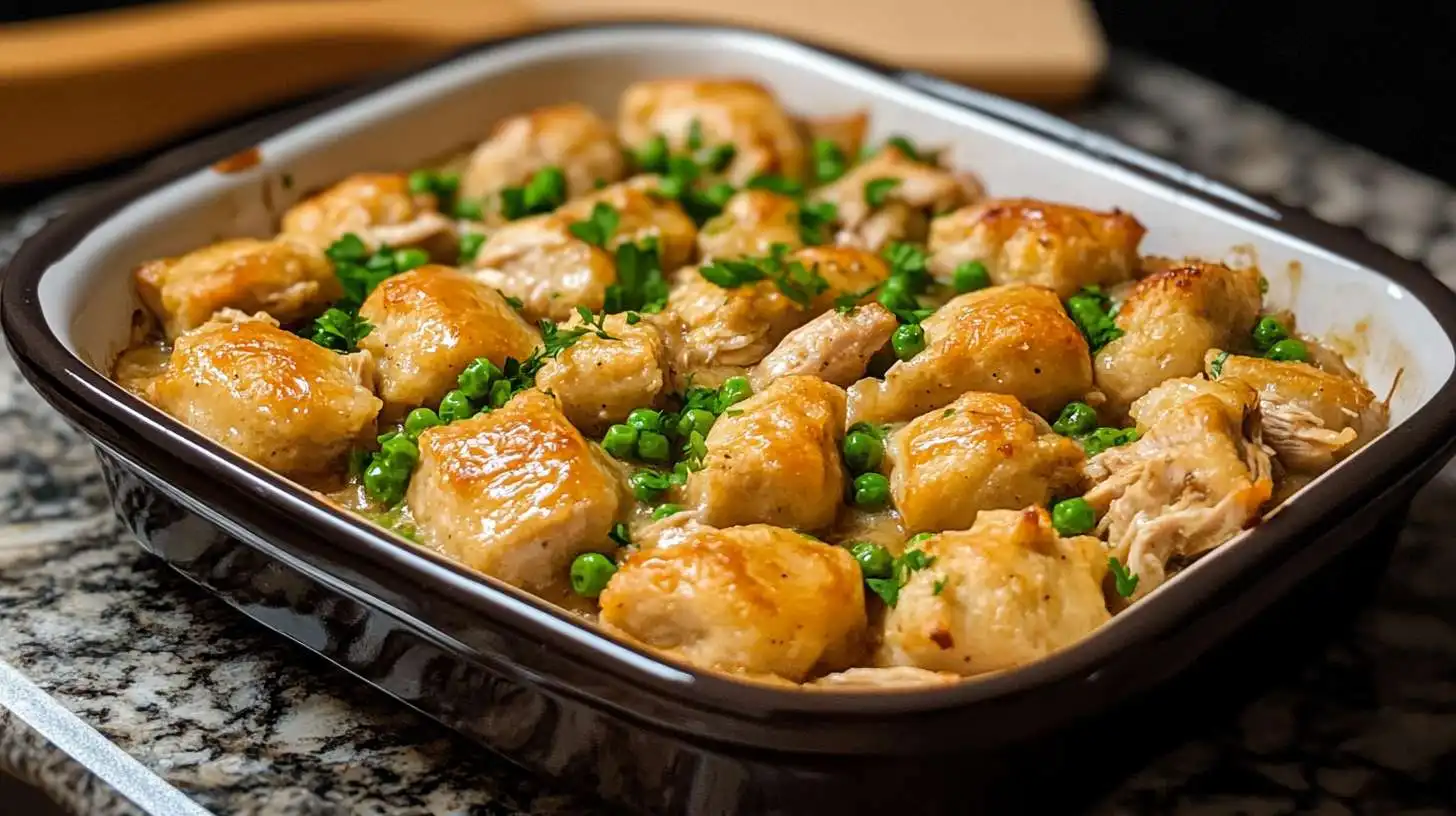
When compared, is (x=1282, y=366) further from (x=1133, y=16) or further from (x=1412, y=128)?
(x=1133, y=16)

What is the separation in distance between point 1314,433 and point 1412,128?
3.00 m

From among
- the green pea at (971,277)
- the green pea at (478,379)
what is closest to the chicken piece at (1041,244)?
the green pea at (971,277)

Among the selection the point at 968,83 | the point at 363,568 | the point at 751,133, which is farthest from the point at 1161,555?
the point at 968,83

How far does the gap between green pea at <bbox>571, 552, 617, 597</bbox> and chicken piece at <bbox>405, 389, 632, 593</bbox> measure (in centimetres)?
4

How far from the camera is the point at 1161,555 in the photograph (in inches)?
91.6

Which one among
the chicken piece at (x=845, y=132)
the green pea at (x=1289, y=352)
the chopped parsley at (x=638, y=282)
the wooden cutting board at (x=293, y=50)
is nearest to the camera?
the green pea at (x=1289, y=352)

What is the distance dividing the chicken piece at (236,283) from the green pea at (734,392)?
0.87m

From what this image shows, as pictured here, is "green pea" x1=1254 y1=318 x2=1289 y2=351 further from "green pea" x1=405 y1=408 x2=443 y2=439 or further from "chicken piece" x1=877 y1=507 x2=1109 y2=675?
"green pea" x1=405 y1=408 x2=443 y2=439

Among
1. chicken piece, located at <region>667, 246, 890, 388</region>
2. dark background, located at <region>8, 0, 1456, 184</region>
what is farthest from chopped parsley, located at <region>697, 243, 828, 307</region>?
dark background, located at <region>8, 0, 1456, 184</region>

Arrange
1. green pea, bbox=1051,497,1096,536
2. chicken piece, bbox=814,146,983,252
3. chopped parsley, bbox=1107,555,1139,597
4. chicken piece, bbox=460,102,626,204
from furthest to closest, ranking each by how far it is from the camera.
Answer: chicken piece, bbox=460,102,626,204 → chicken piece, bbox=814,146,983,252 → green pea, bbox=1051,497,1096,536 → chopped parsley, bbox=1107,555,1139,597

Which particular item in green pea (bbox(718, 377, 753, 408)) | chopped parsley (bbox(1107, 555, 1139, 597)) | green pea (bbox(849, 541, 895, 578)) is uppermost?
green pea (bbox(718, 377, 753, 408))

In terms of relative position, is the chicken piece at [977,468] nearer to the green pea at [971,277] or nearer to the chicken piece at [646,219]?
the green pea at [971,277]

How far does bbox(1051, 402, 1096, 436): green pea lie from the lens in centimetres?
266

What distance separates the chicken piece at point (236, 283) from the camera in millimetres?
2916
